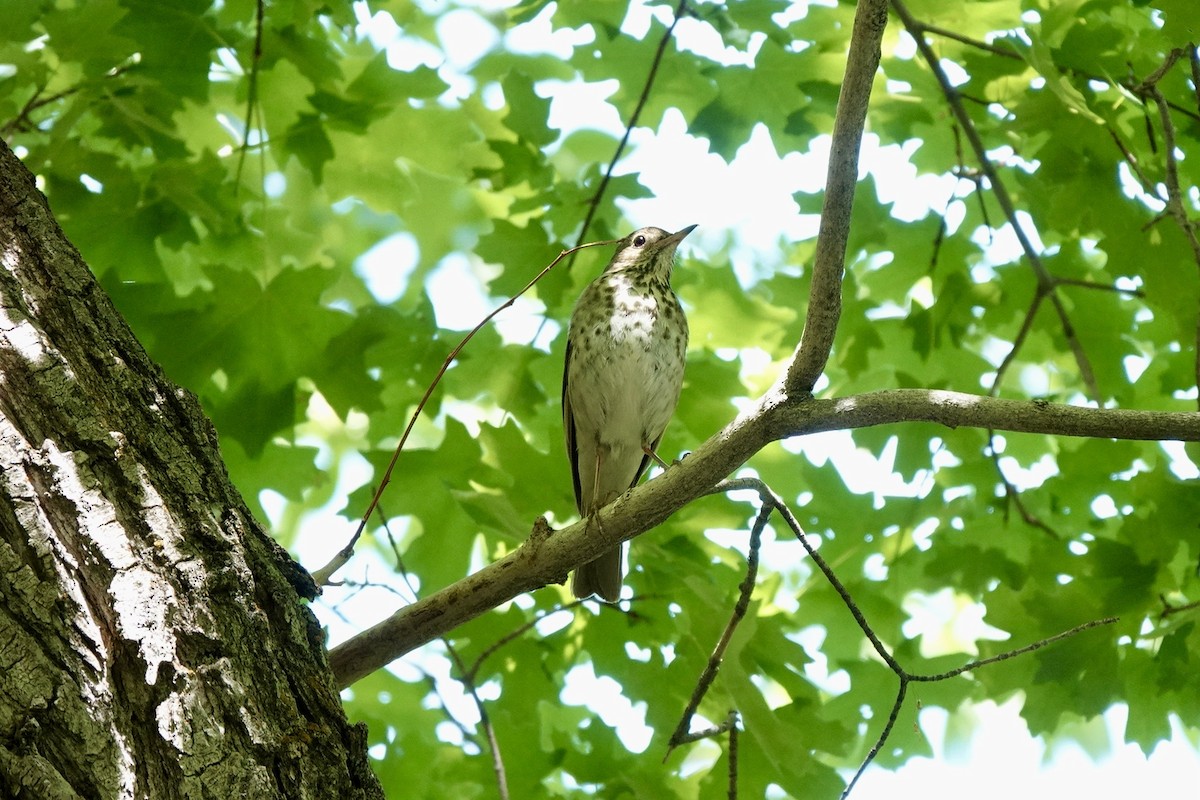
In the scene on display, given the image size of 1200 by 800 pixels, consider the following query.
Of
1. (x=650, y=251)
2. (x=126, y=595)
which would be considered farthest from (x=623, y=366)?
(x=126, y=595)

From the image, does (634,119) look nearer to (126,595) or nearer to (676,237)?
(676,237)

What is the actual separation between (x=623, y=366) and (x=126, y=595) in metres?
2.82

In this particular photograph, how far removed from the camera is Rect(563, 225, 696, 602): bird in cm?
453

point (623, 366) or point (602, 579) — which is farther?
point (623, 366)

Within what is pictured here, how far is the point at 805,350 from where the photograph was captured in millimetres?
2355

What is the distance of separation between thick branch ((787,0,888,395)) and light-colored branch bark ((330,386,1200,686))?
10cm

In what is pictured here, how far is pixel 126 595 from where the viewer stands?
189 cm

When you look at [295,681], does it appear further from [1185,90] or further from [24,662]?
[1185,90]

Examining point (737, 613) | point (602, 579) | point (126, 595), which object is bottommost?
point (126, 595)

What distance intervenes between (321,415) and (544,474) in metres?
3.77

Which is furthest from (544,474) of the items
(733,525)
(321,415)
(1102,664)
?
(321,415)

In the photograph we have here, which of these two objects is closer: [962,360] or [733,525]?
[733,525]

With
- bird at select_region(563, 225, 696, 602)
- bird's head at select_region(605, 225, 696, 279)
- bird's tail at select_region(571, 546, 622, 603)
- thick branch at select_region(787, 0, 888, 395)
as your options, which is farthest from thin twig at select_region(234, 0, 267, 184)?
thick branch at select_region(787, 0, 888, 395)

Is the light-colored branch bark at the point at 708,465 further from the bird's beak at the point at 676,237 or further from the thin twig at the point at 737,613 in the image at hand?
the bird's beak at the point at 676,237
